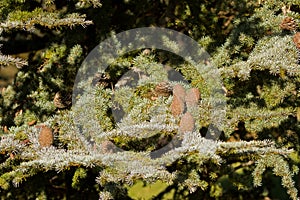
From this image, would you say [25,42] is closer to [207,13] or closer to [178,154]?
[207,13]

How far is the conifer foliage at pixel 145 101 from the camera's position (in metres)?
1.54

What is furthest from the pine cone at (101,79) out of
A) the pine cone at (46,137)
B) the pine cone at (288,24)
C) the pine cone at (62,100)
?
the pine cone at (288,24)

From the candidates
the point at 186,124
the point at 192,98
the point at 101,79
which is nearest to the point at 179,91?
the point at 192,98

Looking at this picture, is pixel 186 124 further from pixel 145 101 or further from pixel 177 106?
pixel 145 101

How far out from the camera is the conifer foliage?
5.06 ft

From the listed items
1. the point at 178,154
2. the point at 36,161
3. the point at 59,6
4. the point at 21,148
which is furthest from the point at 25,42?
the point at 178,154

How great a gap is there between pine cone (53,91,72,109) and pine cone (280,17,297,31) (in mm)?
989

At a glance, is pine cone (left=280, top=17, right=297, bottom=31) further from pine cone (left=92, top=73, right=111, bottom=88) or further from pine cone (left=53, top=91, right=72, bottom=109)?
pine cone (left=53, top=91, right=72, bottom=109)

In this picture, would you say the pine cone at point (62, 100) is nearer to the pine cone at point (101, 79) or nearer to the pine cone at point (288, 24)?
the pine cone at point (101, 79)

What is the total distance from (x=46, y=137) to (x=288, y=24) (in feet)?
3.62

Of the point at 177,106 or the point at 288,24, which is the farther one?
the point at 288,24

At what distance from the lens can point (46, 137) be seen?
166cm

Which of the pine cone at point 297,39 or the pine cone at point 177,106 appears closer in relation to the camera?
the pine cone at point 177,106

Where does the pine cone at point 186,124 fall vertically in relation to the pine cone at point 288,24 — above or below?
below
